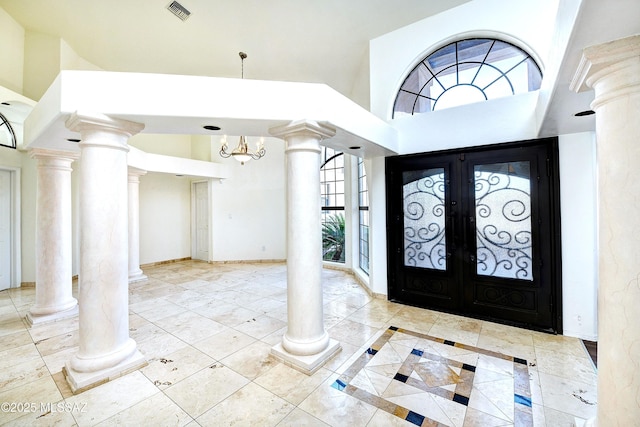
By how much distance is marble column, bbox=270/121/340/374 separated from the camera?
102 inches

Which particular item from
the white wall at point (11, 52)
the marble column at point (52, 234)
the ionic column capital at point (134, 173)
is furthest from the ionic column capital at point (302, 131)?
the white wall at point (11, 52)

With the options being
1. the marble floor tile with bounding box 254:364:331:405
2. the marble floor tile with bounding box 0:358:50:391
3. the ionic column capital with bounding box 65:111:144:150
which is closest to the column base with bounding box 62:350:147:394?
the marble floor tile with bounding box 0:358:50:391

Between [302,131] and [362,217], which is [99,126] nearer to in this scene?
[302,131]

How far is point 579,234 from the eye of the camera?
3.01 metres

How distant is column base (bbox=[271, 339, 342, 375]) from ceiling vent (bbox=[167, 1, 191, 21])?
15.1 ft

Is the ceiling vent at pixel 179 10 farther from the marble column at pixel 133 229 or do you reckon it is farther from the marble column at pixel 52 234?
the marble column at pixel 133 229

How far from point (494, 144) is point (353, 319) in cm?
292

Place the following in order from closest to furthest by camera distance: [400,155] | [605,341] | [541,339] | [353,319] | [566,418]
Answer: [605,341] < [566,418] < [541,339] < [353,319] < [400,155]

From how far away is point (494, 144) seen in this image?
3404 millimetres

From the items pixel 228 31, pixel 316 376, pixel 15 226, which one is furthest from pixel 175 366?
pixel 15 226

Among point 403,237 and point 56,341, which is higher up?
point 403,237

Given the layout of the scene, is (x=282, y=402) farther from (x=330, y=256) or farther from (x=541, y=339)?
(x=330, y=256)

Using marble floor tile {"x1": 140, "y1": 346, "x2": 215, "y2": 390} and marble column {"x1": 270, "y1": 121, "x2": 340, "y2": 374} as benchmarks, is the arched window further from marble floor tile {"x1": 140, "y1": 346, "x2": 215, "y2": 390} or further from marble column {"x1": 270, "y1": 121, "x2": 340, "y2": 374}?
marble floor tile {"x1": 140, "y1": 346, "x2": 215, "y2": 390}

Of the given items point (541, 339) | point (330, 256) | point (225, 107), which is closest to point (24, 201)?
point (225, 107)
